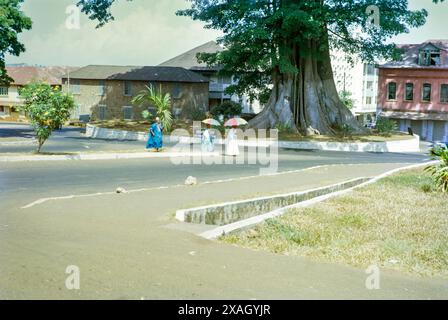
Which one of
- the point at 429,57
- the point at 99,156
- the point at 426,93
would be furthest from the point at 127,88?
the point at 99,156

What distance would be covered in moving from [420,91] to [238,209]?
152ft

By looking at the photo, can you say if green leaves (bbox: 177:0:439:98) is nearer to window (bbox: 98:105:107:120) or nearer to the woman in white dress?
the woman in white dress

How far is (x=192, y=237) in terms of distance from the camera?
8.56m

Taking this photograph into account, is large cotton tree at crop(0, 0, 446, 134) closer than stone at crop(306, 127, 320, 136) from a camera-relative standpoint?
Yes

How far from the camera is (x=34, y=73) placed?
265ft

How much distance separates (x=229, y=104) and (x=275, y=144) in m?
13.6

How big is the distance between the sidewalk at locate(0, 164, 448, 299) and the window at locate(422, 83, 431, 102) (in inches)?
1883

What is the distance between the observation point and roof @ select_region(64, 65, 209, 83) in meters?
59.9

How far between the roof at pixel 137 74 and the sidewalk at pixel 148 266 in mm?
50275

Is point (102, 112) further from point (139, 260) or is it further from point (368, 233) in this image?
point (139, 260)

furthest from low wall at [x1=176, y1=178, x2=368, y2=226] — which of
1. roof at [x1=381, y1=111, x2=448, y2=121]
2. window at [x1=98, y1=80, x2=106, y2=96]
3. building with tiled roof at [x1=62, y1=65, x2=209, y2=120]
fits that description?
window at [x1=98, y1=80, x2=106, y2=96]

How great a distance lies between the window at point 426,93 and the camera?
53.3m

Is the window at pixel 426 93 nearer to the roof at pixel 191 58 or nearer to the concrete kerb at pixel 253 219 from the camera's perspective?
the roof at pixel 191 58
